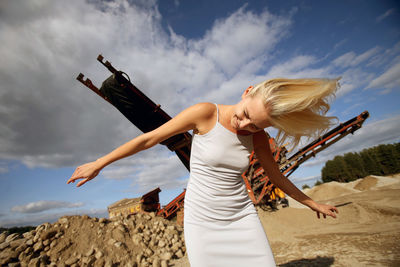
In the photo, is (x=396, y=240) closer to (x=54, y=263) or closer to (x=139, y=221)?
(x=139, y=221)

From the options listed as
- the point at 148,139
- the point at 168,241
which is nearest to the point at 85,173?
the point at 148,139

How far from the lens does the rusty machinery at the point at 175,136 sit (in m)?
5.25

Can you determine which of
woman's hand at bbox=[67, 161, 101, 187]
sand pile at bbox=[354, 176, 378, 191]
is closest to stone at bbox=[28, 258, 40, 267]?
woman's hand at bbox=[67, 161, 101, 187]

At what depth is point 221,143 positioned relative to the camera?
4.16 ft

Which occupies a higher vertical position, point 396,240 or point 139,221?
point 139,221

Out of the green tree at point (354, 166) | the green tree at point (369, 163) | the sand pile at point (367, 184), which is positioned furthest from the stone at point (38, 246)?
the green tree at point (354, 166)

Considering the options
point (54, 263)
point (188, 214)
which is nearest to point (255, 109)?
point (188, 214)

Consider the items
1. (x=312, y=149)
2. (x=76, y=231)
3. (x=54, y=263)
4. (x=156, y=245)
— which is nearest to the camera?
(x=54, y=263)

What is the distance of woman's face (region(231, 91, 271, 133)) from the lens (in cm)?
116

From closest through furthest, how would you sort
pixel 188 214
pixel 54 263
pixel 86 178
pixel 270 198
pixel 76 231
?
1. pixel 86 178
2. pixel 188 214
3. pixel 54 263
4. pixel 76 231
5. pixel 270 198

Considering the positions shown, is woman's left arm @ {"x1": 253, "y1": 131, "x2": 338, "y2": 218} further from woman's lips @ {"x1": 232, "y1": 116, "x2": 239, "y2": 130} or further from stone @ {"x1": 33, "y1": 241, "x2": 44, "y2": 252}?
stone @ {"x1": 33, "y1": 241, "x2": 44, "y2": 252}

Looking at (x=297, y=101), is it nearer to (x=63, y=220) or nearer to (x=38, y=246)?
(x=38, y=246)

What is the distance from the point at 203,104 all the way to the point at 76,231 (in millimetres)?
5632

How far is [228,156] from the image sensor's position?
126 cm
